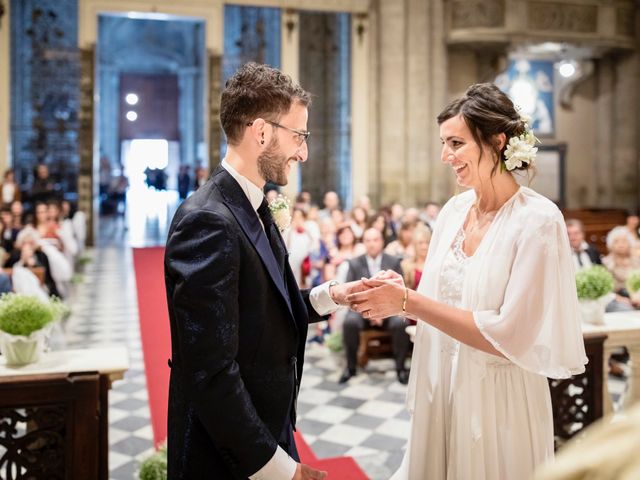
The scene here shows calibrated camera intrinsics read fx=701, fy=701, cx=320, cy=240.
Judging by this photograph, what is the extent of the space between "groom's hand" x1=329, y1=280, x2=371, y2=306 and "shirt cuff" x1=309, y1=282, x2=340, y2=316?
0.02 meters

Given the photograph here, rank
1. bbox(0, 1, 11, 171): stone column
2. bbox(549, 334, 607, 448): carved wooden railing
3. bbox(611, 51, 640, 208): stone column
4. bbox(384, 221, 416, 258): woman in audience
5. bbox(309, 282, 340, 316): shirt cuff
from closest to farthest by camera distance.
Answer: bbox(309, 282, 340, 316): shirt cuff
bbox(549, 334, 607, 448): carved wooden railing
bbox(384, 221, 416, 258): woman in audience
bbox(0, 1, 11, 171): stone column
bbox(611, 51, 640, 208): stone column

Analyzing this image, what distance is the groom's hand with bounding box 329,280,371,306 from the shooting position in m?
2.36

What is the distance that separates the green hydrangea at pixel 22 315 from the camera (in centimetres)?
363

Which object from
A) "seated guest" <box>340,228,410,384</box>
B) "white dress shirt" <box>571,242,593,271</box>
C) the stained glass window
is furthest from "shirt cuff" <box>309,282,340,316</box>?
the stained glass window

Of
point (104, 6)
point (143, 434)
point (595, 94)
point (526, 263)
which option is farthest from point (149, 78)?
point (526, 263)

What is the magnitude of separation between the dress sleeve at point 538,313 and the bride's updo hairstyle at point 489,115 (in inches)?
11.9

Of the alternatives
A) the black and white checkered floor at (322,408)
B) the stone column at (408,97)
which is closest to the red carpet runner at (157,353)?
the black and white checkered floor at (322,408)

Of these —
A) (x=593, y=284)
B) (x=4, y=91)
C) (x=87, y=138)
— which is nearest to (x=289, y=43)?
(x=87, y=138)

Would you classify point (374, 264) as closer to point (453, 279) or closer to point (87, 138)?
point (453, 279)

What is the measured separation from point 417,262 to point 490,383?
4726 mm

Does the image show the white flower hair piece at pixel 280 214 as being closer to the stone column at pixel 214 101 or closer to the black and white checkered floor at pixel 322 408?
the black and white checkered floor at pixel 322 408

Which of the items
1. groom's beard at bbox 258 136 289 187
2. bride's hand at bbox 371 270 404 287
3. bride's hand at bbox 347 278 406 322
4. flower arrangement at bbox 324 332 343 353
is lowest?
flower arrangement at bbox 324 332 343 353

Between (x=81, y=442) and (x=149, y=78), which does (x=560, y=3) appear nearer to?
(x=81, y=442)

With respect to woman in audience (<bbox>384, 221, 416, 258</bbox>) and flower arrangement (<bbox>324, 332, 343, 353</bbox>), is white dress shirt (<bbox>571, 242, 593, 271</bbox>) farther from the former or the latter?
flower arrangement (<bbox>324, 332, 343, 353</bbox>)
